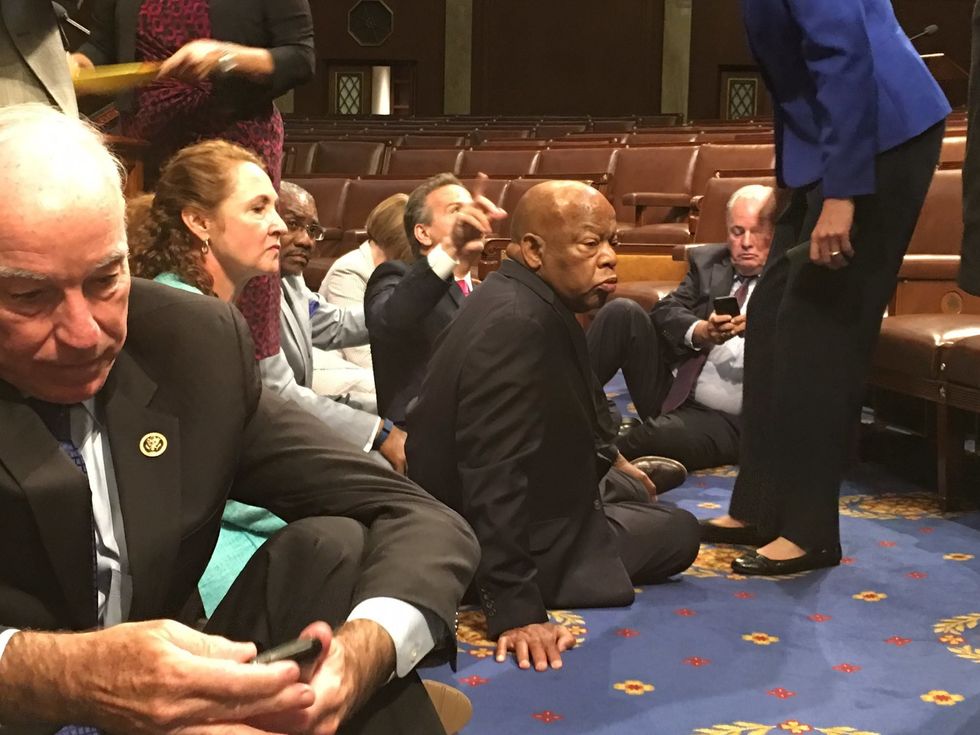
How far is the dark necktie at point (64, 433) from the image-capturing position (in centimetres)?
114

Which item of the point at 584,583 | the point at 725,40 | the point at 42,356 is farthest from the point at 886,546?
the point at 725,40

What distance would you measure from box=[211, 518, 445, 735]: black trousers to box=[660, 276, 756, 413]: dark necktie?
2.57 metres

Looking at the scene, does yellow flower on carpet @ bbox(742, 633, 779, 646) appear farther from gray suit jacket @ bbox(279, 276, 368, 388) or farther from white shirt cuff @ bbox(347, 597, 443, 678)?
white shirt cuff @ bbox(347, 597, 443, 678)

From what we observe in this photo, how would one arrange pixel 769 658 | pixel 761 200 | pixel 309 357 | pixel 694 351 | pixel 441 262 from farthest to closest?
pixel 694 351 < pixel 761 200 < pixel 441 262 < pixel 309 357 < pixel 769 658

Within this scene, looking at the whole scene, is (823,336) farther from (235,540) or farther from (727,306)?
(235,540)

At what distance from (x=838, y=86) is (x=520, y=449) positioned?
853 millimetres

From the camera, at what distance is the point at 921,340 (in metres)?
3.15

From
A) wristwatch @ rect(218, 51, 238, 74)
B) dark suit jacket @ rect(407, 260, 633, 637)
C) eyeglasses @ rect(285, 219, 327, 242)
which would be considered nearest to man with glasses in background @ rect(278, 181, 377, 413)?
eyeglasses @ rect(285, 219, 327, 242)

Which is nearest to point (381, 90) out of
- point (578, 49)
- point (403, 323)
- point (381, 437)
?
point (578, 49)

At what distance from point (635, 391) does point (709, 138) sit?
13.1 ft

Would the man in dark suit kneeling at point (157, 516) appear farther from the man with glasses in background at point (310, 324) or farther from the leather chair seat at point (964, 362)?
the leather chair seat at point (964, 362)

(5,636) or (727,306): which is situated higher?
(5,636)

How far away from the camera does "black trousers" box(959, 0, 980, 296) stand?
1502 mm

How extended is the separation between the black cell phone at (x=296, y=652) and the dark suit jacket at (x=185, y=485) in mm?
135
